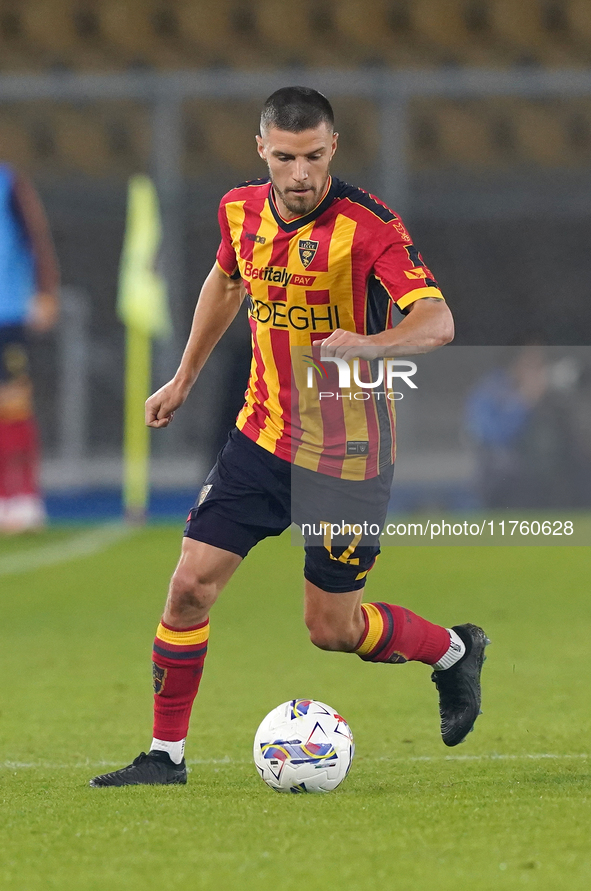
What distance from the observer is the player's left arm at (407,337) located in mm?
3287

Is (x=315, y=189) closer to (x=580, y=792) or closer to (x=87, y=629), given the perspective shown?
(x=580, y=792)

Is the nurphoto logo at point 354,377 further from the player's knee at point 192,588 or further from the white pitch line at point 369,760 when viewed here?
the white pitch line at point 369,760

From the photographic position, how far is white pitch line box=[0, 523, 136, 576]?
29.7ft

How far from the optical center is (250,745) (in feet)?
14.2

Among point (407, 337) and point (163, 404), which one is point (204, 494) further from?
point (407, 337)

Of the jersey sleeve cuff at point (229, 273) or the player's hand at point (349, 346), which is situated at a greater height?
the jersey sleeve cuff at point (229, 273)

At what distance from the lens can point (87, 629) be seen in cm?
683

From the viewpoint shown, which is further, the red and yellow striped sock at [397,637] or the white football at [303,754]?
the red and yellow striped sock at [397,637]

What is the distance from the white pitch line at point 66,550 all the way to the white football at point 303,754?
5245mm

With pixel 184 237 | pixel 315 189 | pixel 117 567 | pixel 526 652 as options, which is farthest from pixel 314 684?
pixel 184 237

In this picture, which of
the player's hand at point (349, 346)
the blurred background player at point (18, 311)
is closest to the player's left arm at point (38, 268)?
the blurred background player at point (18, 311)

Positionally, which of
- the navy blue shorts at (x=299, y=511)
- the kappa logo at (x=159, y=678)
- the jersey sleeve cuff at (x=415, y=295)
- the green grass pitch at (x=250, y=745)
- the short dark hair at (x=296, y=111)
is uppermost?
the short dark hair at (x=296, y=111)

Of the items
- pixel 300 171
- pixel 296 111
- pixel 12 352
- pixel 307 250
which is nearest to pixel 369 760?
pixel 307 250

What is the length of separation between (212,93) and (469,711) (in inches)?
336
